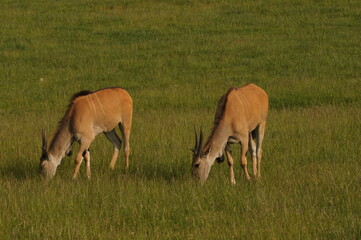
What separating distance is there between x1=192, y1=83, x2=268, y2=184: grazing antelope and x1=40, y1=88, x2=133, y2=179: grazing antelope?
6.28ft

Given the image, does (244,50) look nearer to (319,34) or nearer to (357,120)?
(319,34)

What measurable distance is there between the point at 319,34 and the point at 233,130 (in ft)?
69.2

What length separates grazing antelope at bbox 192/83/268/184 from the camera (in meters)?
11.5

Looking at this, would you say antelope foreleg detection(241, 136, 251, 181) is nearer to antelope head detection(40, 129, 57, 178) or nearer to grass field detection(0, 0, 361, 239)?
grass field detection(0, 0, 361, 239)

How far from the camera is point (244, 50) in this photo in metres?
30.3

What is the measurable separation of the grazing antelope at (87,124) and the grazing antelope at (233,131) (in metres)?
1.91

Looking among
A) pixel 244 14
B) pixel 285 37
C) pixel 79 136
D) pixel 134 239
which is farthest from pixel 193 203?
pixel 244 14

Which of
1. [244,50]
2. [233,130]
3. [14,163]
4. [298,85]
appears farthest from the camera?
[244,50]

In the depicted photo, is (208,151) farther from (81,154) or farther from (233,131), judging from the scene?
(81,154)

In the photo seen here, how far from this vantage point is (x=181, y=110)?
20.6 metres

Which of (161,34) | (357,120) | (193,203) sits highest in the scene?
(193,203)

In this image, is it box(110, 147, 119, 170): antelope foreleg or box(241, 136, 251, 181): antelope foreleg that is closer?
box(241, 136, 251, 181): antelope foreleg

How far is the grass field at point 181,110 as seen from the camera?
9125mm

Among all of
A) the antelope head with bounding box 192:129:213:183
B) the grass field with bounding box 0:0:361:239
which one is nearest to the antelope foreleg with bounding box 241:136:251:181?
the grass field with bounding box 0:0:361:239
